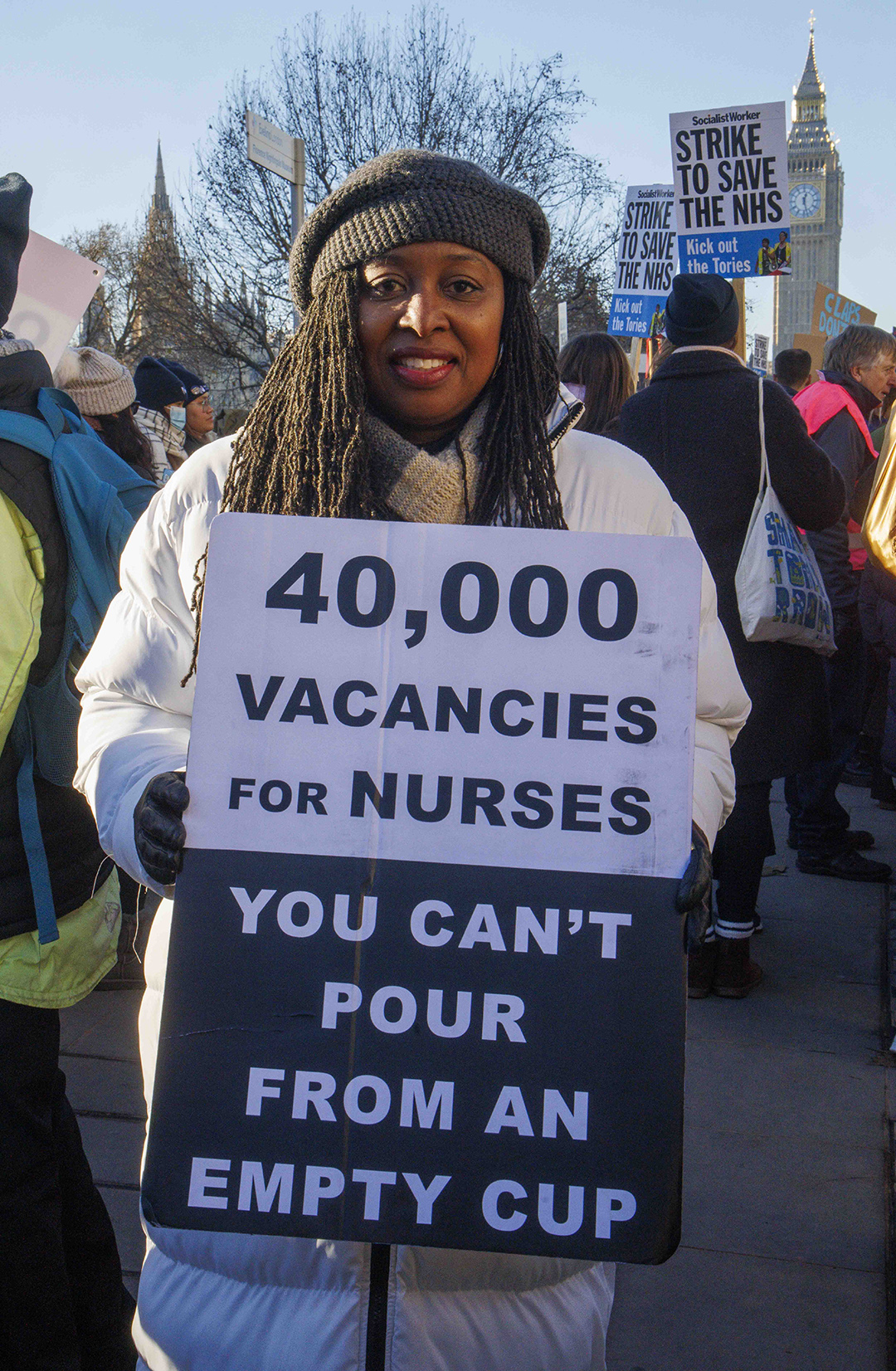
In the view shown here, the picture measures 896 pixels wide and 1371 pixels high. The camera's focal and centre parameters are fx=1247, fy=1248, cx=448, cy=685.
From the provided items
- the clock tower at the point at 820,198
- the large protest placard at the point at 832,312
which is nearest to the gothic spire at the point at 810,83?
the clock tower at the point at 820,198

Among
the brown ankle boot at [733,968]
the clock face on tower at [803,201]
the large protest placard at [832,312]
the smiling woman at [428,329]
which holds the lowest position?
the brown ankle boot at [733,968]

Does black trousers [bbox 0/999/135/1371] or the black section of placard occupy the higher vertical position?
the black section of placard

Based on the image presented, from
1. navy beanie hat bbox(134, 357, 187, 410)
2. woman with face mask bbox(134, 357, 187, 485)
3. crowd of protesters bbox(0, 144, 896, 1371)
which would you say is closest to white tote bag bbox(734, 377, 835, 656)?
crowd of protesters bbox(0, 144, 896, 1371)

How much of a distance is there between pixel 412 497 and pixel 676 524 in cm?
41

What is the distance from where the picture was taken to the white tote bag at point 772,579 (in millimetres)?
3693

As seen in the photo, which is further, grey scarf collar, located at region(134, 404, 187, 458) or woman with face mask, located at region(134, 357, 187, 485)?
woman with face mask, located at region(134, 357, 187, 485)

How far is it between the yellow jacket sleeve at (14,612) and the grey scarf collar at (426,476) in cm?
67

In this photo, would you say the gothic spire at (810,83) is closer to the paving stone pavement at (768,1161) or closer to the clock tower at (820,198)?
the clock tower at (820,198)

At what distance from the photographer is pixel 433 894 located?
126cm

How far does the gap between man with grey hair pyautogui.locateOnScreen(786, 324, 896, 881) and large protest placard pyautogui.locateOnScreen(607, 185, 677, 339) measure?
3380 mm

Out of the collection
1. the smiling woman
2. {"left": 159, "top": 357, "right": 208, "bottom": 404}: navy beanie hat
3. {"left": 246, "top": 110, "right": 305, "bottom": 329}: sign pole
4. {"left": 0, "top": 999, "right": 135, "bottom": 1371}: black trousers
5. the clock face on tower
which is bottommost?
{"left": 0, "top": 999, "right": 135, "bottom": 1371}: black trousers

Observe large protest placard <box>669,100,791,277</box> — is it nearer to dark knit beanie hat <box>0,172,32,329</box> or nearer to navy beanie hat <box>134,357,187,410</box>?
navy beanie hat <box>134,357,187,410</box>

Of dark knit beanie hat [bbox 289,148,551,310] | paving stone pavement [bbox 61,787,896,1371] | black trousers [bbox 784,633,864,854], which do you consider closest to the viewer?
dark knit beanie hat [bbox 289,148,551,310]

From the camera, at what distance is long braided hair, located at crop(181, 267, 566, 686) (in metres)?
1.61
